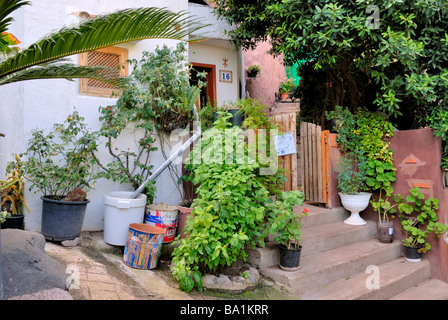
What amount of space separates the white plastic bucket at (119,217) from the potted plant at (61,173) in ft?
1.05

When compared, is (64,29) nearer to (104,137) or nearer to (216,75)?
(104,137)

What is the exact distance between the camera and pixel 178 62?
5207 millimetres

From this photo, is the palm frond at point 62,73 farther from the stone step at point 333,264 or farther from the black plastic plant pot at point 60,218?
the stone step at point 333,264

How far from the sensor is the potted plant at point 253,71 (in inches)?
407

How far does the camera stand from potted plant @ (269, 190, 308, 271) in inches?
143

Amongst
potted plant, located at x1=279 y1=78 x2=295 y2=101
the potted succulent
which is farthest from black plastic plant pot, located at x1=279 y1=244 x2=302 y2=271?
potted plant, located at x1=279 y1=78 x2=295 y2=101

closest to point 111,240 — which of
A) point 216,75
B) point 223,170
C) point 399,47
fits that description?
point 223,170

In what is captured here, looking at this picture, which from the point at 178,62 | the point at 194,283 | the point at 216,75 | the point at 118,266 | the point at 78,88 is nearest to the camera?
the point at 194,283

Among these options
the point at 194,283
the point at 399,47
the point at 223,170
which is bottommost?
the point at 194,283

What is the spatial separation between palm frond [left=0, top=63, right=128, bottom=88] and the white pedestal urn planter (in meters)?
3.75

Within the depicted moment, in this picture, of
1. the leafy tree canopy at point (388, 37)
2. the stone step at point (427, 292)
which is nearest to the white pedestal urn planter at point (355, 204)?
the stone step at point (427, 292)

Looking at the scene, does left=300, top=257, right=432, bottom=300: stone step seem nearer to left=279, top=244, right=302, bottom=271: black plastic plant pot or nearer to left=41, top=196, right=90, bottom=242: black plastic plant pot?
left=279, top=244, right=302, bottom=271: black plastic plant pot

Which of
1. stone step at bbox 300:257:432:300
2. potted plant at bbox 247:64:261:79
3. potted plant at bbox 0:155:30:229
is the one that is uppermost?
potted plant at bbox 247:64:261:79

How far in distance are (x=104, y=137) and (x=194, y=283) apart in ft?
8.54
